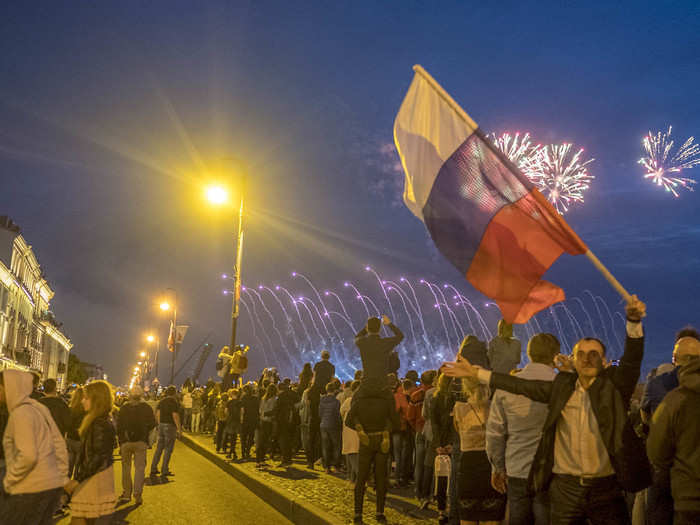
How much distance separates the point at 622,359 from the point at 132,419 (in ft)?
32.1

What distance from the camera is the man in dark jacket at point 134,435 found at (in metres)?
11.8

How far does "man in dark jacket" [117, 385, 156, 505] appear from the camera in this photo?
11781 millimetres

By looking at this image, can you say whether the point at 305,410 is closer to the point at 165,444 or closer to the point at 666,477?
the point at 165,444

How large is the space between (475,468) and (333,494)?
16.4ft

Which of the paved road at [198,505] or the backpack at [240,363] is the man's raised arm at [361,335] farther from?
the backpack at [240,363]

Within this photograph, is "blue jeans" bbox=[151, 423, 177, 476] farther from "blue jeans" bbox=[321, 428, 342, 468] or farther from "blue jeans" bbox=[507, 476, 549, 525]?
"blue jeans" bbox=[507, 476, 549, 525]

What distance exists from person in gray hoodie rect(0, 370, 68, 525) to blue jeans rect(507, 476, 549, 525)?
366 cm

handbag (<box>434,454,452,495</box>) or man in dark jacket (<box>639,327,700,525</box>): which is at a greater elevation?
man in dark jacket (<box>639,327,700,525</box>)

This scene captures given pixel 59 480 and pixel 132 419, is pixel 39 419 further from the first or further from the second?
pixel 132 419

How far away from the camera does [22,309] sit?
90875 mm

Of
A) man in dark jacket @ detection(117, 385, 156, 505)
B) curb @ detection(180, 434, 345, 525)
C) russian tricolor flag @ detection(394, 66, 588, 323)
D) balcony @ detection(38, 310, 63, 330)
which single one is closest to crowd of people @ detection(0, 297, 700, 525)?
russian tricolor flag @ detection(394, 66, 588, 323)

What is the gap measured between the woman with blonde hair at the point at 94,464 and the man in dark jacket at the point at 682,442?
15.5ft

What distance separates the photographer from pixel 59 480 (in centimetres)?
539

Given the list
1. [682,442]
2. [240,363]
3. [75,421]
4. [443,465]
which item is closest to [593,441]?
[682,442]
